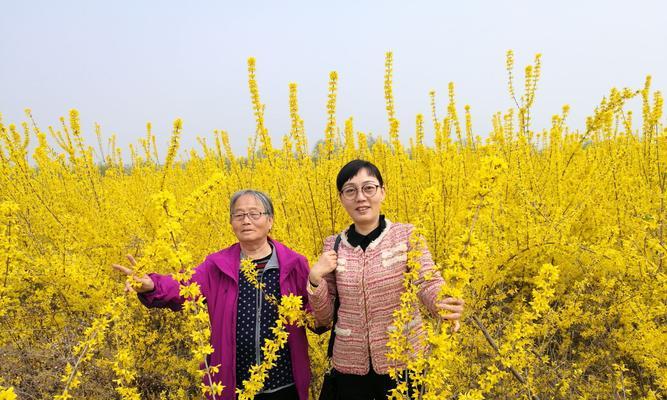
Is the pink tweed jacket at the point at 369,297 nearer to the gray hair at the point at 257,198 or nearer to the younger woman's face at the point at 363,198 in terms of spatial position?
the younger woman's face at the point at 363,198

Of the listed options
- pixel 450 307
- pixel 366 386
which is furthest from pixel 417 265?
pixel 366 386

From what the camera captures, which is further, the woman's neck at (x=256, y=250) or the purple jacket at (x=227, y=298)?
the woman's neck at (x=256, y=250)

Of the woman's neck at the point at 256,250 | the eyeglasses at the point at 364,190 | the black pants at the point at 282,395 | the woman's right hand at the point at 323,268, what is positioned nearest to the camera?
the woman's right hand at the point at 323,268

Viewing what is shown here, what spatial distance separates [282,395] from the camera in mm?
1746

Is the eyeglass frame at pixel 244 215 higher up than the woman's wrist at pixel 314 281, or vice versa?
the eyeglass frame at pixel 244 215

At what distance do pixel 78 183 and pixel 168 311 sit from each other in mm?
1814

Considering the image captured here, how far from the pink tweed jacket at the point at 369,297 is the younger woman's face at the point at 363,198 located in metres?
0.11

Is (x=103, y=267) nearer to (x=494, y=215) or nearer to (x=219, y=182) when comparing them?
(x=219, y=182)

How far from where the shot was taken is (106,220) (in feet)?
11.0

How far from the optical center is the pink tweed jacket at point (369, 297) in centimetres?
153

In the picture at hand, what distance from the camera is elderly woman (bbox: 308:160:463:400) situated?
5.02 ft

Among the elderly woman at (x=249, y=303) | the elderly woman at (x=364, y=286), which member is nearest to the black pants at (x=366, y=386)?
the elderly woman at (x=364, y=286)

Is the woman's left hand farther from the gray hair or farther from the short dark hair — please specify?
the gray hair

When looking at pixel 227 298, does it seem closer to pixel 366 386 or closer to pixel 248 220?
pixel 248 220
